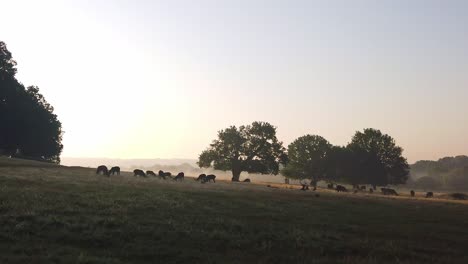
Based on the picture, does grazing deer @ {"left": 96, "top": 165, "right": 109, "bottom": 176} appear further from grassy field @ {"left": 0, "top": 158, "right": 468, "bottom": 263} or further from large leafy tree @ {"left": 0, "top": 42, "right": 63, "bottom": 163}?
large leafy tree @ {"left": 0, "top": 42, "right": 63, "bottom": 163}

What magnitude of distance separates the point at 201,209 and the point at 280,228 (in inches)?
290

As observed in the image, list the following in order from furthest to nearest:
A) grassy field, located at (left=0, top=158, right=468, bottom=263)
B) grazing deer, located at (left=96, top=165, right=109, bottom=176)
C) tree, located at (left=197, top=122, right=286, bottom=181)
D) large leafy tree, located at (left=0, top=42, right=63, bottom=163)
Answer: tree, located at (left=197, top=122, right=286, bottom=181)
large leafy tree, located at (left=0, top=42, right=63, bottom=163)
grazing deer, located at (left=96, top=165, right=109, bottom=176)
grassy field, located at (left=0, top=158, right=468, bottom=263)

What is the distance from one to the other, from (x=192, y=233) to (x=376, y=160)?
94952 millimetres

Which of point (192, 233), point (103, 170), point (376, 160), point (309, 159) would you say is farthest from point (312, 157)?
point (192, 233)

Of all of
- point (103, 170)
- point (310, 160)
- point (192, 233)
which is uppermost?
point (310, 160)

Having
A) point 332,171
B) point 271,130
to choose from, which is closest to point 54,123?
point 271,130

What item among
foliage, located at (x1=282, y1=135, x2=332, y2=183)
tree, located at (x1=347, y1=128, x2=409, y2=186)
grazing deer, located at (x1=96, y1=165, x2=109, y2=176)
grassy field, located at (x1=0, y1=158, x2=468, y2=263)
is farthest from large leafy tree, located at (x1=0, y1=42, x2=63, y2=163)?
tree, located at (x1=347, y1=128, x2=409, y2=186)

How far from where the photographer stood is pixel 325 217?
3181cm

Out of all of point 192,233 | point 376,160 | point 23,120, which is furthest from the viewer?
point 376,160

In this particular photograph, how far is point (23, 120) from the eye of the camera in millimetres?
84125

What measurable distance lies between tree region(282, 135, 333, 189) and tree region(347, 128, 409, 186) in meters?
6.73

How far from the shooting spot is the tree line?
101 metres

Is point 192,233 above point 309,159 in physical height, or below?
below

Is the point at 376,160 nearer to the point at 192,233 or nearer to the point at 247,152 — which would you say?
the point at 247,152
